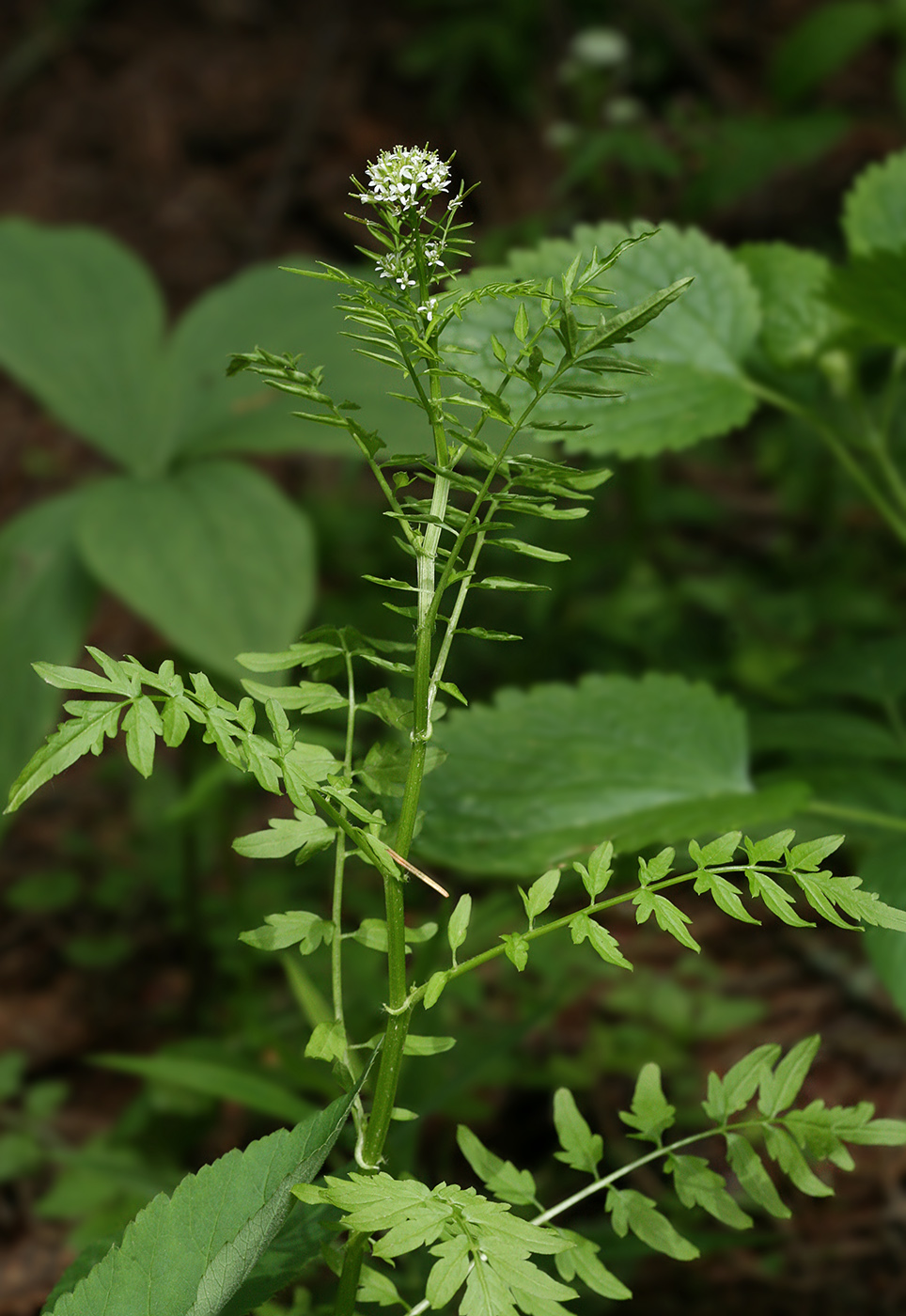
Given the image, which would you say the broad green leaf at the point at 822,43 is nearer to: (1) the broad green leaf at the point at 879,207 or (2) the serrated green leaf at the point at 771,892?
(1) the broad green leaf at the point at 879,207

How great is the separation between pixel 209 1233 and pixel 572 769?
62 centimetres

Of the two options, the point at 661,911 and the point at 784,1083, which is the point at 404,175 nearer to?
the point at 661,911

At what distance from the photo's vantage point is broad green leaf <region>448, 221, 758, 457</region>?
44.0 inches

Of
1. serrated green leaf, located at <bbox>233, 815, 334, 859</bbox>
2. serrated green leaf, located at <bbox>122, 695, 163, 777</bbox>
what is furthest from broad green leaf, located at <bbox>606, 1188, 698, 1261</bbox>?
serrated green leaf, located at <bbox>122, 695, 163, 777</bbox>

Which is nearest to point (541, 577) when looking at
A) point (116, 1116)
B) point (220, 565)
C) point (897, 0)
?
point (220, 565)

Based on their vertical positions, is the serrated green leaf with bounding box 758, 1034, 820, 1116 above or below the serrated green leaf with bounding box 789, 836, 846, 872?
below

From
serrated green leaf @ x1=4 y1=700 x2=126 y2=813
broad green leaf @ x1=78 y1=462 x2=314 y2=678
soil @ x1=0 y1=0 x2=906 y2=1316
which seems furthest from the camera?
soil @ x1=0 y1=0 x2=906 y2=1316

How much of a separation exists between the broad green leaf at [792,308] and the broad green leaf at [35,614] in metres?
1.00

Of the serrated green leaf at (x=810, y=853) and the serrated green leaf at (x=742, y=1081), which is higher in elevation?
the serrated green leaf at (x=810, y=853)

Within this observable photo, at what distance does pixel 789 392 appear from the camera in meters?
1.44

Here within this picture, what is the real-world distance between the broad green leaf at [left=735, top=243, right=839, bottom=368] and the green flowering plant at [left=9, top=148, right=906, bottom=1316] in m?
0.66

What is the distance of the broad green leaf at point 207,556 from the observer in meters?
1.51

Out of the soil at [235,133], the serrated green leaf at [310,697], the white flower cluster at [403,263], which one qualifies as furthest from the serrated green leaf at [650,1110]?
the soil at [235,133]

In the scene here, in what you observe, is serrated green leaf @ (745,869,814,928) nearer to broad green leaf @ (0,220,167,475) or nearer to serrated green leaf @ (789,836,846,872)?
serrated green leaf @ (789,836,846,872)
